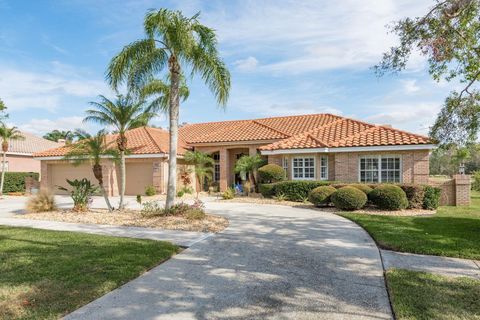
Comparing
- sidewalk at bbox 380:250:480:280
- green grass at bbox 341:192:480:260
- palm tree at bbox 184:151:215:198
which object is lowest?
sidewalk at bbox 380:250:480:280

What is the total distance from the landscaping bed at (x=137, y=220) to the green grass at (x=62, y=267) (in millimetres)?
2065

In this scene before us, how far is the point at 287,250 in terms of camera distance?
770 centimetres

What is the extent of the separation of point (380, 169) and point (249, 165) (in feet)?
25.0

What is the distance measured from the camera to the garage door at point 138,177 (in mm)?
23453

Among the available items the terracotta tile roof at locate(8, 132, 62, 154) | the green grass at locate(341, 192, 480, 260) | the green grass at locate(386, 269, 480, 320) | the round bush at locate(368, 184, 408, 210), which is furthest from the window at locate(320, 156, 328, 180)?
the terracotta tile roof at locate(8, 132, 62, 154)

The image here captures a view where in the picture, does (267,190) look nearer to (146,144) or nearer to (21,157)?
(146,144)

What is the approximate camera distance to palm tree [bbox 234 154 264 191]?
2117cm

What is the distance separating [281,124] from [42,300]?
2378 cm

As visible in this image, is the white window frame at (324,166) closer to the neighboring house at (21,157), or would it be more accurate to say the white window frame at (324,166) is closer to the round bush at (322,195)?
the round bush at (322,195)

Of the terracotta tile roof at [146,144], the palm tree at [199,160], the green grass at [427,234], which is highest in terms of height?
the terracotta tile roof at [146,144]

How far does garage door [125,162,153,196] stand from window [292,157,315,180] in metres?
9.93

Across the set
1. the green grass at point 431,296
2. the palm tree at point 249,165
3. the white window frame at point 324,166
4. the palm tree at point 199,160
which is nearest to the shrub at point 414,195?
the white window frame at point 324,166

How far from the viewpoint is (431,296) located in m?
4.91

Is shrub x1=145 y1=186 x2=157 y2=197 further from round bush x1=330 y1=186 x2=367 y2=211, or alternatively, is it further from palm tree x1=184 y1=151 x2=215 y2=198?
round bush x1=330 y1=186 x2=367 y2=211
